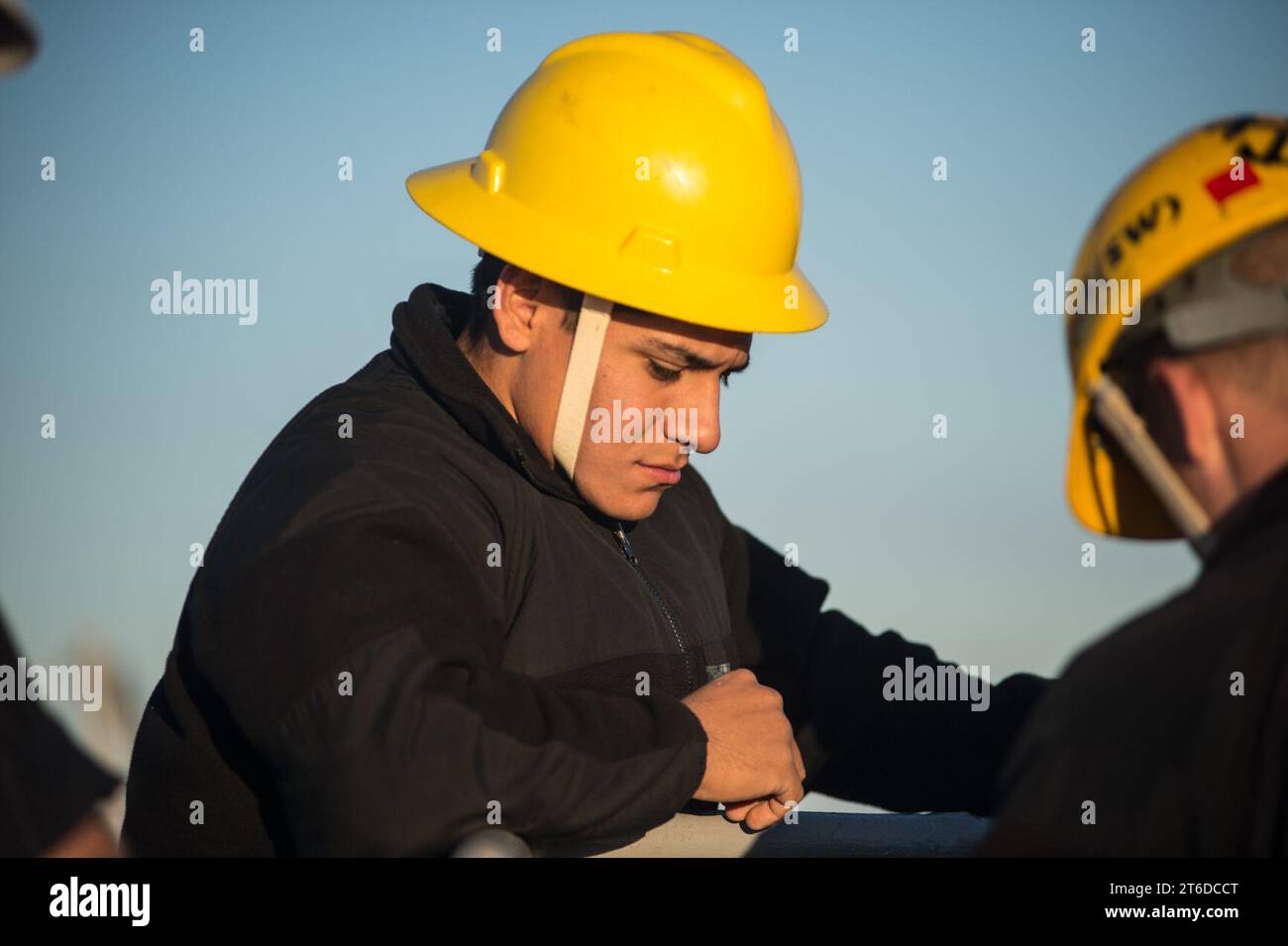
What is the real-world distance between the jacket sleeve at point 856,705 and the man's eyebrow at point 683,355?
3.57 ft

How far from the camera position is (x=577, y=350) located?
12.6 ft

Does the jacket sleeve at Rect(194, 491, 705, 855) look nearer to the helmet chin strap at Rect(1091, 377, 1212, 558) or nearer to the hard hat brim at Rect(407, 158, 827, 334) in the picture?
the hard hat brim at Rect(407, 158, 827, 334)

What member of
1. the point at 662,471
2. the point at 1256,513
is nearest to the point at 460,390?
the point at 662,471

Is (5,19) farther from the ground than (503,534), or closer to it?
farther from the ground

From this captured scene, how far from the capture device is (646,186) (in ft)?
12.5

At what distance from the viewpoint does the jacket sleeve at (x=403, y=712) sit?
2.93 metres

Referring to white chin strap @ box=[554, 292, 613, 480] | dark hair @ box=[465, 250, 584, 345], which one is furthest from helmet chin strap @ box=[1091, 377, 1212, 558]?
dark hair @ box=[465, 250, 584, 345]

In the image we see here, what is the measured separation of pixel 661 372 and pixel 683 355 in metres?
0.07

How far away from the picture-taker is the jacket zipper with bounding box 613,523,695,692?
161 inches

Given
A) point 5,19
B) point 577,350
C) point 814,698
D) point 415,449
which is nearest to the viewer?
point 5,19

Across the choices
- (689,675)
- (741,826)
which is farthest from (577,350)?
(741,826)

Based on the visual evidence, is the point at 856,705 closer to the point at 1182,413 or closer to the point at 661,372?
the point at 661,372

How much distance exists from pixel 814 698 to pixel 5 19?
3282 mm
